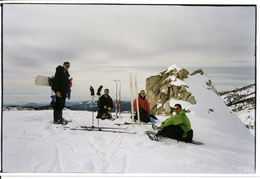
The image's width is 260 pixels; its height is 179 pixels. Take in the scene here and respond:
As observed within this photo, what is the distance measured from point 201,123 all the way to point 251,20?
1937 mm

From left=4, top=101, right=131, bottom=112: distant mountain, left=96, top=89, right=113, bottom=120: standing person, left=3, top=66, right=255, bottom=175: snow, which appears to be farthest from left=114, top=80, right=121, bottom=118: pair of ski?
left=3, top=66, right=255, bottom=175: snow

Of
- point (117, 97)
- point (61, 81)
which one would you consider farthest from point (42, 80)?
point (117, 97)

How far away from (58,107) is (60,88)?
1.16 ft

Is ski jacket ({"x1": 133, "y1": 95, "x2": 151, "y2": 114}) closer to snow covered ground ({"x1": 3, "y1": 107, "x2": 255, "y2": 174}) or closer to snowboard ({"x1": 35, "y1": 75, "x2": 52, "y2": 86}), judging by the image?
snow covered ground ({"x1": 3, "y1": 107, "x2": 255, "y2": 174})

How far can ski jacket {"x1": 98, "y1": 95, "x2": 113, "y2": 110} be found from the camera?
464cm

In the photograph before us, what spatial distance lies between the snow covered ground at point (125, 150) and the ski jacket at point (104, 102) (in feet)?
A: 2.61

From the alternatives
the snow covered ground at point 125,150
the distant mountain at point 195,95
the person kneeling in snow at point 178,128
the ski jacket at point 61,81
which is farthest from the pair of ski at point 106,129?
the distant mountain at point 195,95

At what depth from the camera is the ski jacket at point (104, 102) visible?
4.64 meters

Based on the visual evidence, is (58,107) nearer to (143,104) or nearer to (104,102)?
(104,102)

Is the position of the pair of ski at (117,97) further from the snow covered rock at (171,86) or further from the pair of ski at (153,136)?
the pair of ski at (153,136)

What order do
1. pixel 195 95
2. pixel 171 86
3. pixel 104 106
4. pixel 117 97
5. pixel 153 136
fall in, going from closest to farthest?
pixel 153 136 < pixel 195 95 < pixel 171 86 < pixel 117 97 < pixel 104 106

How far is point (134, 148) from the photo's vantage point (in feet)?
11.5

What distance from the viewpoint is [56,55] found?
3.93 meters
